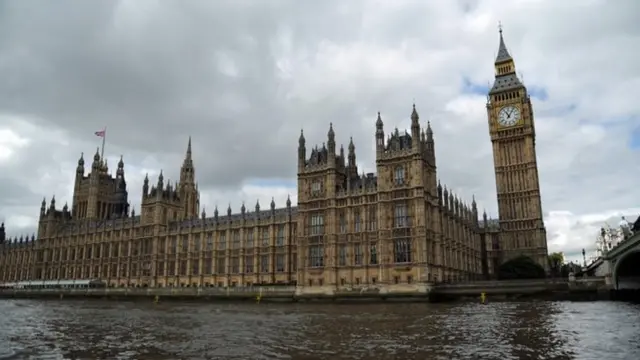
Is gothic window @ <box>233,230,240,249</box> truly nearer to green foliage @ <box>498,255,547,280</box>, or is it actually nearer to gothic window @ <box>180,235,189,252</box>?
gothic window @ <box>180,235,189,252</box>

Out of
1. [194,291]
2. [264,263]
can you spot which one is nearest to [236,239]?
[264,263]

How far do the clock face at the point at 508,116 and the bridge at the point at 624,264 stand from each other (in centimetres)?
4746

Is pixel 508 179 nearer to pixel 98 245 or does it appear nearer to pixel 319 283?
pixel 319 283

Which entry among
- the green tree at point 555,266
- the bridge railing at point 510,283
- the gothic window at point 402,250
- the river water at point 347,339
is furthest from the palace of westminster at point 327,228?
the river water at point 347,339

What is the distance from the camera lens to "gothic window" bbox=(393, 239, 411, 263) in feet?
235

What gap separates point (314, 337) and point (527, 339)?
1124cm

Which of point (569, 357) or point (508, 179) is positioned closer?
point (569, 357)

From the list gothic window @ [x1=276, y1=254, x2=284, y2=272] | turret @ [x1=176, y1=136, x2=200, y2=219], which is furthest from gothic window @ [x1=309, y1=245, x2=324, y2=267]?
turret @ [x1=176, y1=136, x2=200, y2=219]

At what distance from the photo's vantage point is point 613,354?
2050 centimetres

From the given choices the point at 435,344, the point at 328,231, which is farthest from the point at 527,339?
the point at 328,231

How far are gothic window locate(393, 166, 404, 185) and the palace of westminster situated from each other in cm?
15

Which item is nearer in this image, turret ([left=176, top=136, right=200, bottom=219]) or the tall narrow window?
the tall narrow window

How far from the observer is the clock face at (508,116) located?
111 m

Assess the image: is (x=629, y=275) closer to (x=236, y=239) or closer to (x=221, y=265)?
(x=236, y=239)
